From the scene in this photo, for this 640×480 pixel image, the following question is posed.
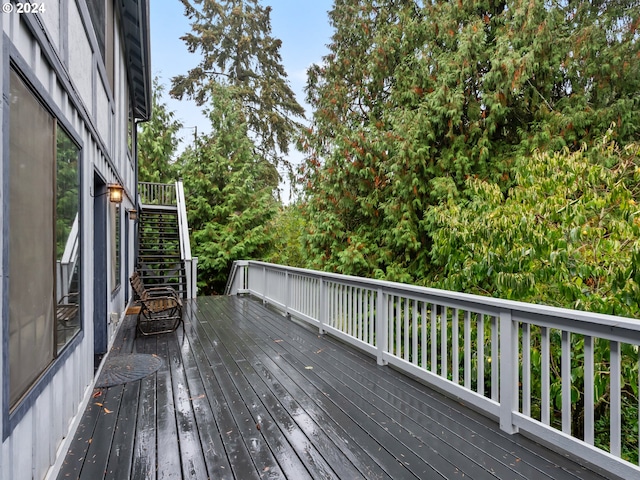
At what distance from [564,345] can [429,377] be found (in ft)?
4.23

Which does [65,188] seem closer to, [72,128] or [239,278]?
[72,128]

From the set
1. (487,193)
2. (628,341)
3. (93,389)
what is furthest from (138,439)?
(487,193)

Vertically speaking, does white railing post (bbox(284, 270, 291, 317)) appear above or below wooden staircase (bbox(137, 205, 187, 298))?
below

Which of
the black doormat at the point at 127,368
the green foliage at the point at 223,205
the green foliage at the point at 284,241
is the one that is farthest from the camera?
the green foliage at the point at 284,241

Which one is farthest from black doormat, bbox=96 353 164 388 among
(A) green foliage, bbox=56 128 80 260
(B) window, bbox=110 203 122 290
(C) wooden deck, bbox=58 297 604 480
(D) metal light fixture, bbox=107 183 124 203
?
(D) metal light fixture, bbox=107 183 124 203

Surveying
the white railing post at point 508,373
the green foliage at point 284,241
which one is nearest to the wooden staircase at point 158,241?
the green foliage at point 284,241

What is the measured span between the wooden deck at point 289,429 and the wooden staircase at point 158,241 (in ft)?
21.1

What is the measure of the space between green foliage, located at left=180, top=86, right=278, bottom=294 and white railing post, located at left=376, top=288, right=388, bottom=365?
861 cm

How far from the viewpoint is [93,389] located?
3.27m

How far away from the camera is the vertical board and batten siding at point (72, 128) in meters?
1.67

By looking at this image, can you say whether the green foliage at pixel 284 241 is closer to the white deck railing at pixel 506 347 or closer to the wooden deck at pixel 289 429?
the white deck railing at pixel 506 347

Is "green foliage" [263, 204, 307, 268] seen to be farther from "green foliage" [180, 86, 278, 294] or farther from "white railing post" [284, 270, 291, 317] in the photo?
"white railing post" [284, 270, 291, 317]

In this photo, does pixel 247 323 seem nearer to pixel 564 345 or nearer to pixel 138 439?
pixel 138 439

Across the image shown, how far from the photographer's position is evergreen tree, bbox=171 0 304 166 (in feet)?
59.2
